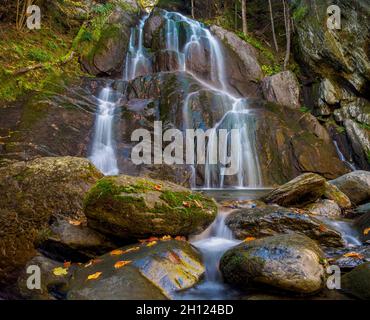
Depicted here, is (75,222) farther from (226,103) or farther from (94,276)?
(226,103)

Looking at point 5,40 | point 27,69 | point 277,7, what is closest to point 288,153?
point 27,69

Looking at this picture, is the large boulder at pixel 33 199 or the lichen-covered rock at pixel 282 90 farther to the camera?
the lichen-covered rock at pixel 282 90

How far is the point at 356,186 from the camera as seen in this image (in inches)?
335

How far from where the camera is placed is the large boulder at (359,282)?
350 centimetres

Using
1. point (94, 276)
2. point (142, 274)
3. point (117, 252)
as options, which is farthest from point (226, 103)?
point (94, 276)

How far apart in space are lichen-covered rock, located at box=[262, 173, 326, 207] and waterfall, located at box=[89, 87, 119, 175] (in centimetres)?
448

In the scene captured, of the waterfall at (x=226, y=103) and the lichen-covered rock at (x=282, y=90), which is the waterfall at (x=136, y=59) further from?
the lichen-covered rock at (x=282, y=90)

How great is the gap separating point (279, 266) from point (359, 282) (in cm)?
94

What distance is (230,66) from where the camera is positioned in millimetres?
16359

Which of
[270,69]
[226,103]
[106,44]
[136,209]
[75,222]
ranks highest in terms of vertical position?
[106,44]

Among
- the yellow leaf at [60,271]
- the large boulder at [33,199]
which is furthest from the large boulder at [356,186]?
the yellow leaf at [60,271]

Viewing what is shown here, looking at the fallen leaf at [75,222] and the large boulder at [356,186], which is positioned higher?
the large boulder at [356,186]

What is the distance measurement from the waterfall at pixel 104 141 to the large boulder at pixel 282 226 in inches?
186

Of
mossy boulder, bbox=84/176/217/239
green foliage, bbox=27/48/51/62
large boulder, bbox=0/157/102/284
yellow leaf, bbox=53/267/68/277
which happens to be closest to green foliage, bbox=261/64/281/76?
green foliage, bbox=27/48/51/62
